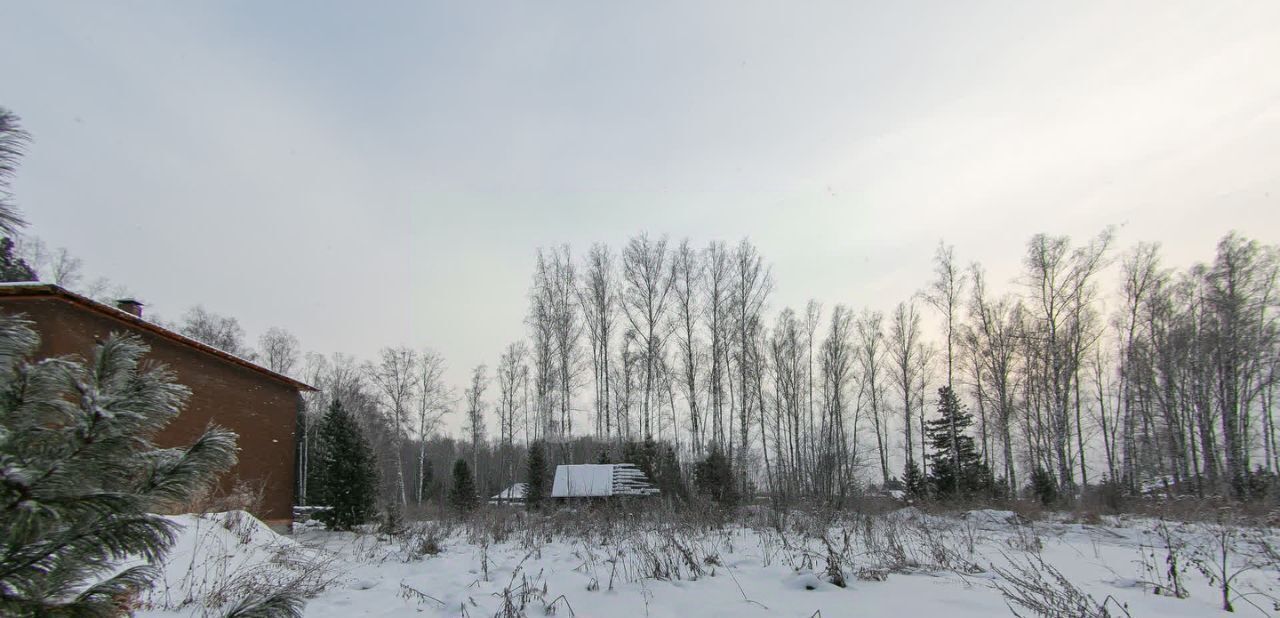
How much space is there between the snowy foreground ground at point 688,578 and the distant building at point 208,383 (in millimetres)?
5088

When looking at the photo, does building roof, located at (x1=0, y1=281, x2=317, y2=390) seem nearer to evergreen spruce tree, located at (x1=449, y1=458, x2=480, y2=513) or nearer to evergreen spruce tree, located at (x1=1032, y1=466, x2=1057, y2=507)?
evergreen spruce tree, located at (x1=449, y1=458, x2=480, y2=513)

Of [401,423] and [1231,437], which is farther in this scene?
[401,423]

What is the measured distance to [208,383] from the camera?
1357 centimetres

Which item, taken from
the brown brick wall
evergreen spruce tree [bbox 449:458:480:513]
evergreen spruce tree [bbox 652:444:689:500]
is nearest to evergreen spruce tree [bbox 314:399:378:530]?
the brown brick wall

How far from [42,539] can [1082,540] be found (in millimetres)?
13313

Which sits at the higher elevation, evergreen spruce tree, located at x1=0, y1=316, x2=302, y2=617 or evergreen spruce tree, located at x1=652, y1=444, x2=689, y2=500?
evergreen spruce tree, located at x1=0, y1=316, x2=302, y2=617

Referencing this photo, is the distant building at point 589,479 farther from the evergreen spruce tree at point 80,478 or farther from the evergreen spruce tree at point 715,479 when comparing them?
the evergreen spruce tree at point 80,478

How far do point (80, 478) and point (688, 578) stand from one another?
4.99 meters

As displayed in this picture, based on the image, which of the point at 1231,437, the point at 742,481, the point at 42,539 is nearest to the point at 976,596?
the point at 42,539

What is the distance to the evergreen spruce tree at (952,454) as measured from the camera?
83.1ft

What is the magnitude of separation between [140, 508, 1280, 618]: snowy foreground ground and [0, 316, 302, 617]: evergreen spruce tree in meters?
3.12

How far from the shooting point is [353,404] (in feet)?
116

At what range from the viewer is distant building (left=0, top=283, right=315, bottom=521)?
10.4 meters

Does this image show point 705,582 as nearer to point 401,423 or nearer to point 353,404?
point 401,423
